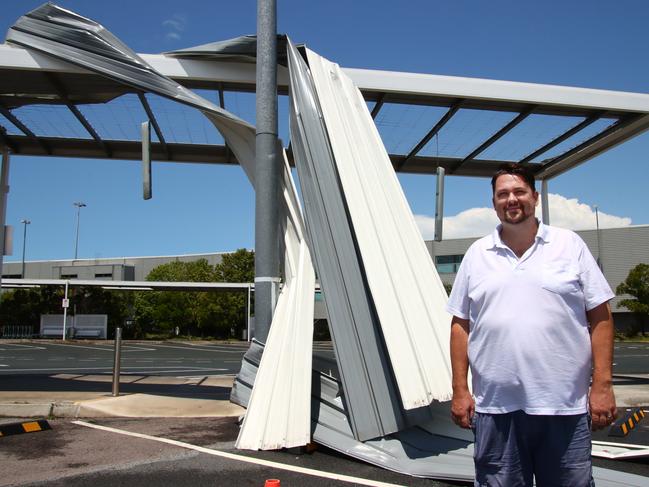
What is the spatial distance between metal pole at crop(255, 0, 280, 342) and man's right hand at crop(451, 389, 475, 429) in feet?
11.8

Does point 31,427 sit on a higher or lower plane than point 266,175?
lower

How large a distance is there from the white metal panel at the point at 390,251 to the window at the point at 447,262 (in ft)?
145

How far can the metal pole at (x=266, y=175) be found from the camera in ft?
19.9

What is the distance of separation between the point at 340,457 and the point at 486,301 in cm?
294

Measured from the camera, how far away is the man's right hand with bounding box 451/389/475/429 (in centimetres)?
254

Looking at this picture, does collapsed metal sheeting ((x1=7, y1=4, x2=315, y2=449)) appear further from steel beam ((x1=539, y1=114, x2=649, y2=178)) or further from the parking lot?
steel beam ((x1=539, y1=114, x2=649, y2=178))

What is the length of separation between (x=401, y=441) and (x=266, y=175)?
3.11 m

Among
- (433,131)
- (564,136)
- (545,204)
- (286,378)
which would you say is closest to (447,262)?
(545,204)

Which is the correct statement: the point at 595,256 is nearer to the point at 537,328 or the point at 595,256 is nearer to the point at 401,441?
the point at 401,441

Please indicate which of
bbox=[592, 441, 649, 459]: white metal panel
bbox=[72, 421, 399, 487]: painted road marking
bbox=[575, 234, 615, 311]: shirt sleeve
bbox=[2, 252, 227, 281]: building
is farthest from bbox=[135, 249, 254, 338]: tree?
bbox=[575, 234, 615, 311]: shirt sleeve

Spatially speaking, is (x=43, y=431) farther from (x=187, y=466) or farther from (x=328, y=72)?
(x=328, y=72)

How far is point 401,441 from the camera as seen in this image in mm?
4762

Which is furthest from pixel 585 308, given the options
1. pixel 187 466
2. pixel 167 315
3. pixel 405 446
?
pixel 167 315

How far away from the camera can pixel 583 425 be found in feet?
7.54
